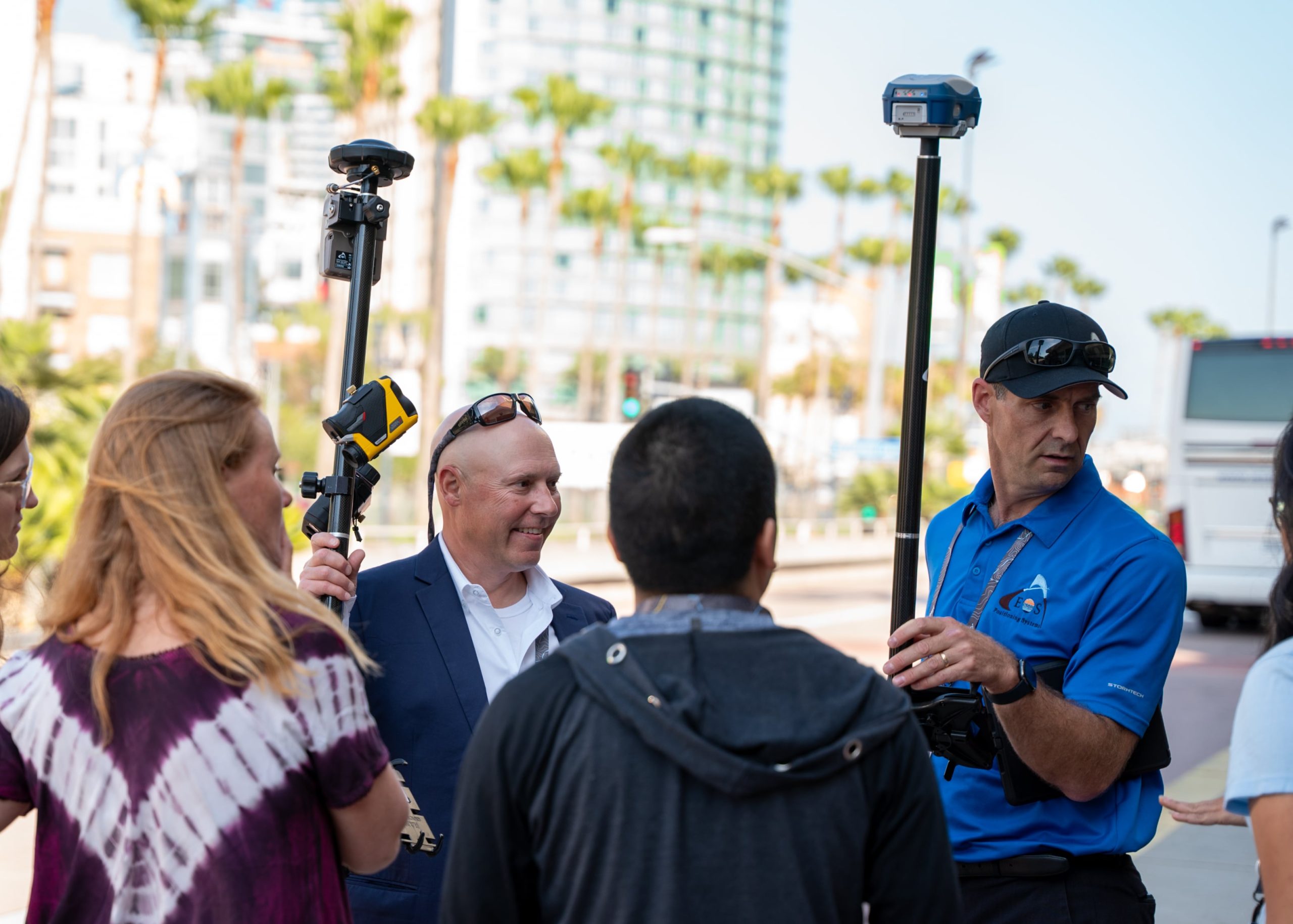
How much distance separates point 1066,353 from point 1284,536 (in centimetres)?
72

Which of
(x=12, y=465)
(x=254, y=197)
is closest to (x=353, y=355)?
(x=12, y=465)

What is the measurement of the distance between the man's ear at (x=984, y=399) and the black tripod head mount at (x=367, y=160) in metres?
1.41

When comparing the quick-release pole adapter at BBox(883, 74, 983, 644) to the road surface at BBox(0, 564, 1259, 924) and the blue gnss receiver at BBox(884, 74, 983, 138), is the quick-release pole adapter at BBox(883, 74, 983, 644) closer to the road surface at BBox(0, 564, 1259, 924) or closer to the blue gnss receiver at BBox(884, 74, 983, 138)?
the blue gnss receiver at BBox(884, 74, 983, 138)

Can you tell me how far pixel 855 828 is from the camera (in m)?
1.77

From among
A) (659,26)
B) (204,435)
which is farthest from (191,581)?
(659,26)

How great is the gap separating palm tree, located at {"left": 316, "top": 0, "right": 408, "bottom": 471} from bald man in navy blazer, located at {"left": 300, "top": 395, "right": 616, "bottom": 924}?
32.3 metres

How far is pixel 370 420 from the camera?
111 inches

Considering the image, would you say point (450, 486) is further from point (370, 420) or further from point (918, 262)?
point (918, 262)

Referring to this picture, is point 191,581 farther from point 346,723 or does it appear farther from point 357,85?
point 357,85

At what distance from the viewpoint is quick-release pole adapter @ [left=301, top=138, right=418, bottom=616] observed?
2773mm

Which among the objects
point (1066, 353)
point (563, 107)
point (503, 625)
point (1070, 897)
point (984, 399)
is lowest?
point (1070, 897)

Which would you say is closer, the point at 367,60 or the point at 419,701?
the point at 419,701

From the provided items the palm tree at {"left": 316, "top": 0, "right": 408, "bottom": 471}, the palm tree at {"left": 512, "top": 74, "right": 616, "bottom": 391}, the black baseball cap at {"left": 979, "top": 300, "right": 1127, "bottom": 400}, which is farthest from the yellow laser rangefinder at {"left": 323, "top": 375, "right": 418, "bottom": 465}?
the palm tree at {"left": 512, "top": 74, "right": 616, "bottom": 391}

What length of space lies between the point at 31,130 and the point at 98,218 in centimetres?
5647
